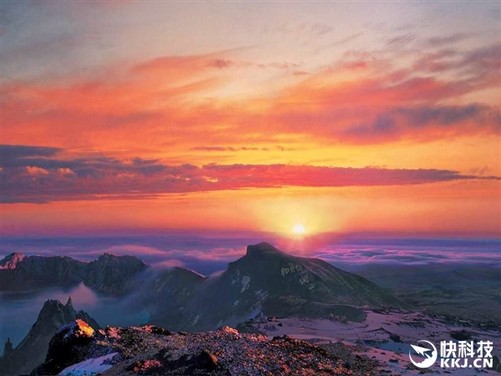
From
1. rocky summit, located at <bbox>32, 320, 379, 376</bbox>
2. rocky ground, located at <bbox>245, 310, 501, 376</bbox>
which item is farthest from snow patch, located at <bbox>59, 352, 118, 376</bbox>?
rocky ground, located at <bbox>245, 310, 501, 376</bbox>

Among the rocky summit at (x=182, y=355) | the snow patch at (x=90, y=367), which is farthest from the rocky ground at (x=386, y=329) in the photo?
the snow patch at (x=90, y=367)

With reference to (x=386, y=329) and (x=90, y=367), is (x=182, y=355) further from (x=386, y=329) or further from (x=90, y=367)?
(x=386, y=329)

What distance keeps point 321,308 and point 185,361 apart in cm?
15265

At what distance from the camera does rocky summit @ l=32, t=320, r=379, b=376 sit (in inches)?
1318

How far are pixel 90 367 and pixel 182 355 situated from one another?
313 inches

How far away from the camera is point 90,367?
37.5 metres

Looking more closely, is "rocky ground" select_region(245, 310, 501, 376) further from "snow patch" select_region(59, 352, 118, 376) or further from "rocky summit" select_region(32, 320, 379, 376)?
"snow patch" select_region(59, 352, 118, 376)

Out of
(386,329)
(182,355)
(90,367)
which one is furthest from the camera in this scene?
(386,329)

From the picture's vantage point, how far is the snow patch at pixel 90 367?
36.7 metres

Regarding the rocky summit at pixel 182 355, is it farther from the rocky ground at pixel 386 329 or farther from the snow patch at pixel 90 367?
the rocky ground at pixel 386 329

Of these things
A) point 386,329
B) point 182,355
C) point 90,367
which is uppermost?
point 182,355

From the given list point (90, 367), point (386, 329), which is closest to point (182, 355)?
point (90, 367)

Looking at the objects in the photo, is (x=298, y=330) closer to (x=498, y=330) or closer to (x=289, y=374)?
(x=498, y=330)

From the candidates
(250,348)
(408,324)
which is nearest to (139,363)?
(250,348)
